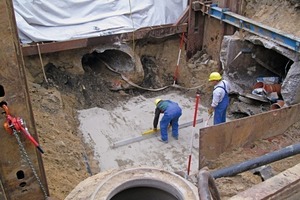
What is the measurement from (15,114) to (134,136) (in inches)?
188

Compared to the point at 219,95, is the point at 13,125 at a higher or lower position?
higher

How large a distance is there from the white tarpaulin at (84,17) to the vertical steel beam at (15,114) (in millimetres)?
5758

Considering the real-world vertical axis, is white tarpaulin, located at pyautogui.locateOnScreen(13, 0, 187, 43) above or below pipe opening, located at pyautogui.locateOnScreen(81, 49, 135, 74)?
above

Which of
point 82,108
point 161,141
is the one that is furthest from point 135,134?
point 82,108

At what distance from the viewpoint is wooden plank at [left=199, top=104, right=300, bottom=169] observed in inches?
252

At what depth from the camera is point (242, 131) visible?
22.0ft

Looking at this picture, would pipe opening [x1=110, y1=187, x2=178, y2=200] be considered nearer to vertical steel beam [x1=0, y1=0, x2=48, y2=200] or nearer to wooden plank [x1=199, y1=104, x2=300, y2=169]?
vertical steel beam [x1=0, y1=0, x2=48, y2=200]

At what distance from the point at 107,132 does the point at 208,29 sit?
4710mm

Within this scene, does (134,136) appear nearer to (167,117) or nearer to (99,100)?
(167,117)

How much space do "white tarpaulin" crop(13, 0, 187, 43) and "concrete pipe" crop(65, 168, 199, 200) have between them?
22.6 feet

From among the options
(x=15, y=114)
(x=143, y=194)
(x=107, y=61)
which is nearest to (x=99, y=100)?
(x=107, y=61)

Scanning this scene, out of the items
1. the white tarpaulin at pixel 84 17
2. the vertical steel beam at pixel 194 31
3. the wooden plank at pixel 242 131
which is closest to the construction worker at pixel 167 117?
the wooden plank at pixel 242 131

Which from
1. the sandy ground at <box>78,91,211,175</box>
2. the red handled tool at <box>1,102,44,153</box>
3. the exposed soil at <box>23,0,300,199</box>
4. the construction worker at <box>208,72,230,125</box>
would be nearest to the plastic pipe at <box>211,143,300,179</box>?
the exposed soil at <box>23,0,300,199</box>

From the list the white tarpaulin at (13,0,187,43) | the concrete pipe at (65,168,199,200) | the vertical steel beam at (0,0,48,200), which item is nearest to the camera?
the concrete pipe at (65,168,199,200)
